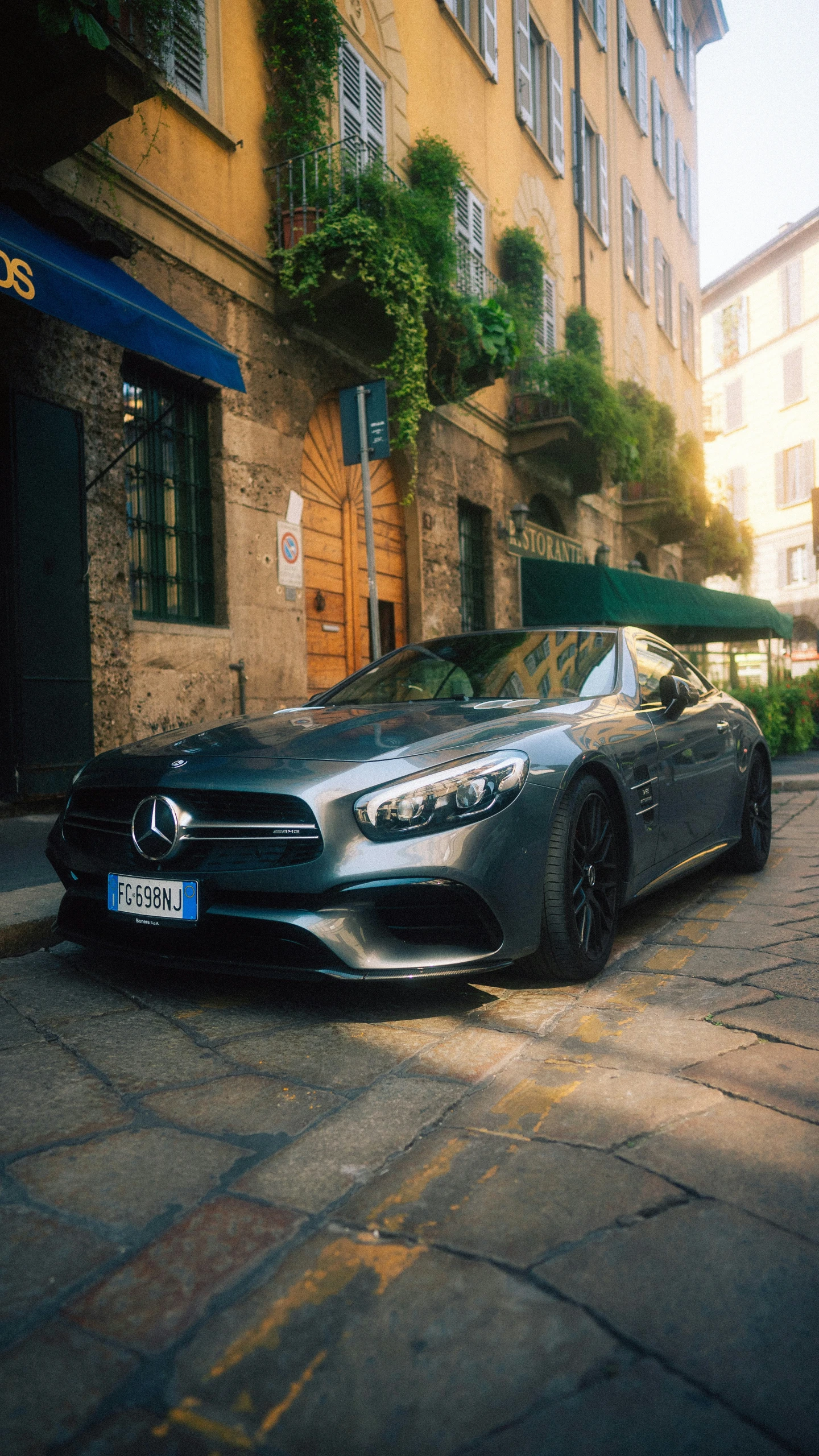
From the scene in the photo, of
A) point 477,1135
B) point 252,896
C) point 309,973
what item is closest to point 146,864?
point 252,896

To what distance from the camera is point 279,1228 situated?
167 cm

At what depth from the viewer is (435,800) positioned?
2.76 metres

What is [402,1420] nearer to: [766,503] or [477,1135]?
[477,1135]

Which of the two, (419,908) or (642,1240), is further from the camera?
(419,908)

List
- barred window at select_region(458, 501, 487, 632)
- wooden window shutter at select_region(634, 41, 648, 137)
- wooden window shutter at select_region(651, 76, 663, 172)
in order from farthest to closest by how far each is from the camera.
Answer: wooden window shutter at select_region(651, 76, 663, 172) → wooden window shutter at select_region(634, 41, 648, 137) → barred window at select_region(458, 501, 487, 632)

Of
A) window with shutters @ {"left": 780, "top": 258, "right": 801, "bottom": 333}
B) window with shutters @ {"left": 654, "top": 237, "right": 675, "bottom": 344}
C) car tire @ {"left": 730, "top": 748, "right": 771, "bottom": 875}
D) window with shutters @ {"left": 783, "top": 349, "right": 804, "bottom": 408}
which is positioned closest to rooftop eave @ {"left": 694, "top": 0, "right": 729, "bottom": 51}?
window with shutters @ {"left": 654, "top": 237, "right": 675, "bottom": 344}

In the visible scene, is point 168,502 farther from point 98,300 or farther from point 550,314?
point 550,314

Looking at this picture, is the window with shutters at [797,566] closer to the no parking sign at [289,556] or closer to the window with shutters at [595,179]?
the window with shutters at [595,179]

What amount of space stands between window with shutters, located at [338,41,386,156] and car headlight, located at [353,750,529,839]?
27.4 feet

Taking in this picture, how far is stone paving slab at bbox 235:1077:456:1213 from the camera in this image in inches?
71.4

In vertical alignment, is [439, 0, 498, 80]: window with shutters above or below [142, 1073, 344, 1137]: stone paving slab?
above

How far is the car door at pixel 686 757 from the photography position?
3963mm

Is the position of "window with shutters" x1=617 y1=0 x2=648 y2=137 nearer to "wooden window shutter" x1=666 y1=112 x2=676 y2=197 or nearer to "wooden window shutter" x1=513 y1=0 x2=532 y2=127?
"wooden window shutter" x1=666 y1=112 x2=676 y2=197

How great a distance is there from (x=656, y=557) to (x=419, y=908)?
65.6 ft
